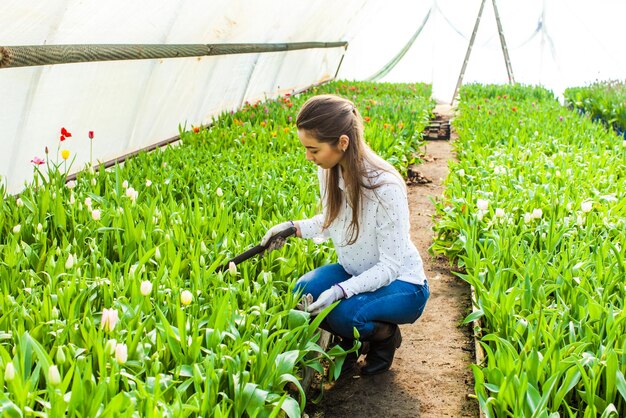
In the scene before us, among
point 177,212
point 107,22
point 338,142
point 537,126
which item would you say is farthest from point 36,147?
point 537,126

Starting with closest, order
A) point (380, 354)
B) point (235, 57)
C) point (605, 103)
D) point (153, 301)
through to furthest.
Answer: point (153, 301) < point (380, 354) < point (235, 57) < point (605, 103)

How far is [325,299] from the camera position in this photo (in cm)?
239

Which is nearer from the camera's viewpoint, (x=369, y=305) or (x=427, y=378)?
(x=369, y=305)

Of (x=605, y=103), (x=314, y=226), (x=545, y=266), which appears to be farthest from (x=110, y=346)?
(x=605, y=103)

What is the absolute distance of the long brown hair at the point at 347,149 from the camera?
2389 millimetres

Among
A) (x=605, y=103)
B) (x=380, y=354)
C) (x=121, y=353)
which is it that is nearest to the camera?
(x=121, y=353)

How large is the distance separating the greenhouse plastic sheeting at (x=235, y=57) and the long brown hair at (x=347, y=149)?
64.4 inches

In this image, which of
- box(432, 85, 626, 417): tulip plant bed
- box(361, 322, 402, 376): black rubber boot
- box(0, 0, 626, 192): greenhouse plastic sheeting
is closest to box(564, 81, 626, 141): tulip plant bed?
box(0, 0, 626, 192): greenhouse plastic sheeting

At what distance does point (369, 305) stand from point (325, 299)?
20 centimetres

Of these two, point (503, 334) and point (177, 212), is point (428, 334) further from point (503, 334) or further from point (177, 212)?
point (177, 212)

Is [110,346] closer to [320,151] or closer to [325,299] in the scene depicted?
[325,299]

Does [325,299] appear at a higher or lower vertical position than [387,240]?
lower

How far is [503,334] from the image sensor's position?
2438mm

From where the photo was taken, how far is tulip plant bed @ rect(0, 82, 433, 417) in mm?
1724
